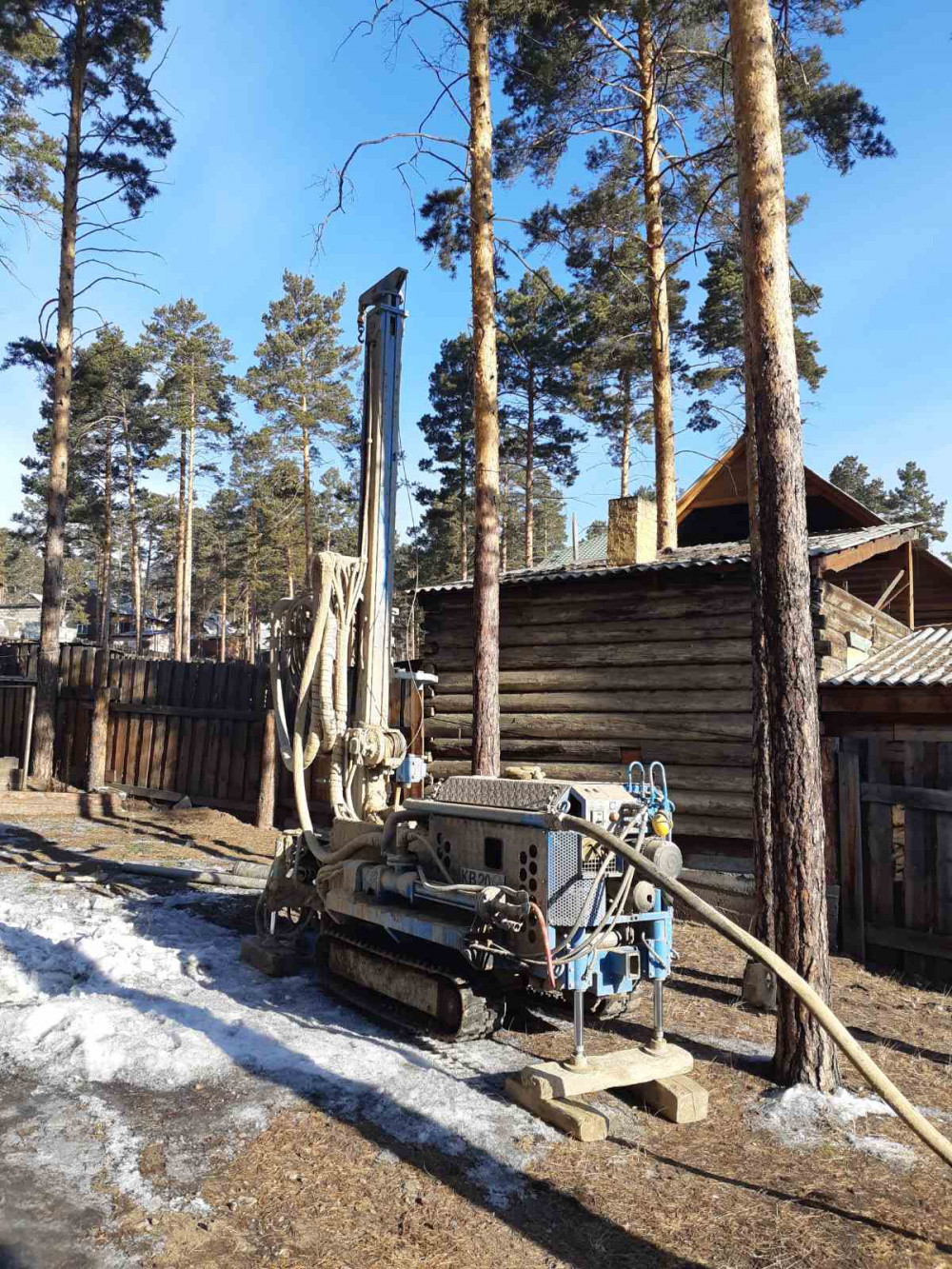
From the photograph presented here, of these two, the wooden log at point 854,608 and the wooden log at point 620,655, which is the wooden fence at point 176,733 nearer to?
the wooden log at point 620,655

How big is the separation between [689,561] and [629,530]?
5.21ft

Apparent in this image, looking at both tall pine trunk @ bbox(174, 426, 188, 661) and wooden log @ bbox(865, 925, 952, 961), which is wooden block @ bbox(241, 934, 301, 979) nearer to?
wooden log @ bbox(865, 925, 952, 961)

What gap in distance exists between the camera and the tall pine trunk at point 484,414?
33.4ft

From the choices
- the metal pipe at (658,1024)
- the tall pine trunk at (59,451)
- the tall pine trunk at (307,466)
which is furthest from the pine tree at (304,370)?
the metal pipe at (658,1024)

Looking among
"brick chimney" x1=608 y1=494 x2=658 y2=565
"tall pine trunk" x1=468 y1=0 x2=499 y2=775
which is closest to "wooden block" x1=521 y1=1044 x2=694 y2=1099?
"tall pine trunk" x1=468 y1=0 x2=499 y2=775

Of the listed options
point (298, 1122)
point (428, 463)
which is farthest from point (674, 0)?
point (428, 463)

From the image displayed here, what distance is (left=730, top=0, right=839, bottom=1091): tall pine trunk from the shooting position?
17.7 ft

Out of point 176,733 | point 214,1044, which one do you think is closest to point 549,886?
point 214,1044

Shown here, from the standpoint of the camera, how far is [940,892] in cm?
807

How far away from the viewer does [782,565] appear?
578 cm

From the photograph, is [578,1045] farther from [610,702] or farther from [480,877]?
[610,702]

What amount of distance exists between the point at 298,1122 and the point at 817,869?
3306mm

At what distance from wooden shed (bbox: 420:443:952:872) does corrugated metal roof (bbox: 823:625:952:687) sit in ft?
1.10

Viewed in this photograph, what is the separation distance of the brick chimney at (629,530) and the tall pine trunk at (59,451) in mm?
9644
